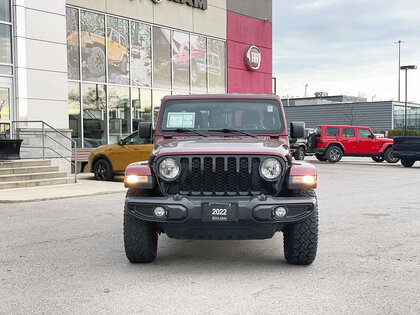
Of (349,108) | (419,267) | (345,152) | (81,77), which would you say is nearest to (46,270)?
(419,267)

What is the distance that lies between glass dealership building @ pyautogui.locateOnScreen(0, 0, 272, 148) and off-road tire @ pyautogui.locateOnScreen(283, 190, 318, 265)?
41.8 ft

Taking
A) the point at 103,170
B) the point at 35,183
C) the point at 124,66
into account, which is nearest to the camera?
the point at 35,183

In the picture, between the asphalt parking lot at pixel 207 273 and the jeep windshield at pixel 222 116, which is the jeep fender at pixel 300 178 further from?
the jeep windshield at pixel 222 116

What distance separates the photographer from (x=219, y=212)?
4930 millimetres

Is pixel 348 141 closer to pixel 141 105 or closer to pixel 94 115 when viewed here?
pixel 141 105

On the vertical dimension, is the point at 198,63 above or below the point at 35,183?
above

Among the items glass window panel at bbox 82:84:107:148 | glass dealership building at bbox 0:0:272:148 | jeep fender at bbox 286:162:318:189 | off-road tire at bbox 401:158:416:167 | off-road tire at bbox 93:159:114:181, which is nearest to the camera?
jeep fender at bbox 286:162:318:189

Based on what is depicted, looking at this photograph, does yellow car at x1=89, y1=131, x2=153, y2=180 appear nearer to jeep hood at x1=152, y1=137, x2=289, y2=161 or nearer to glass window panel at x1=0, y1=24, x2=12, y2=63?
glass window panel at x1=0, y1=24, x2=12, y2=63

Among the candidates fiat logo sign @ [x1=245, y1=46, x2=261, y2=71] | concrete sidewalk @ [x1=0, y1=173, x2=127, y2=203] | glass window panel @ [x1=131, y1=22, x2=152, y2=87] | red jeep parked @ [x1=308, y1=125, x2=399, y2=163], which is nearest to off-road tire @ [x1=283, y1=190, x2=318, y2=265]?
concrete sidewalk @ [x1=0, y1=173, x2=127, y2=203]

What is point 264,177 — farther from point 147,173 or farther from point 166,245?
point 166,245

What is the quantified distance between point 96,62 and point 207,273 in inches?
619

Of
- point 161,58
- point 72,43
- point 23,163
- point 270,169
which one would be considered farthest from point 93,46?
point 270,169

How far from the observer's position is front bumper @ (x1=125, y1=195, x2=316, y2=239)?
493 centimetres

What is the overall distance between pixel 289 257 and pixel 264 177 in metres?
0.97
